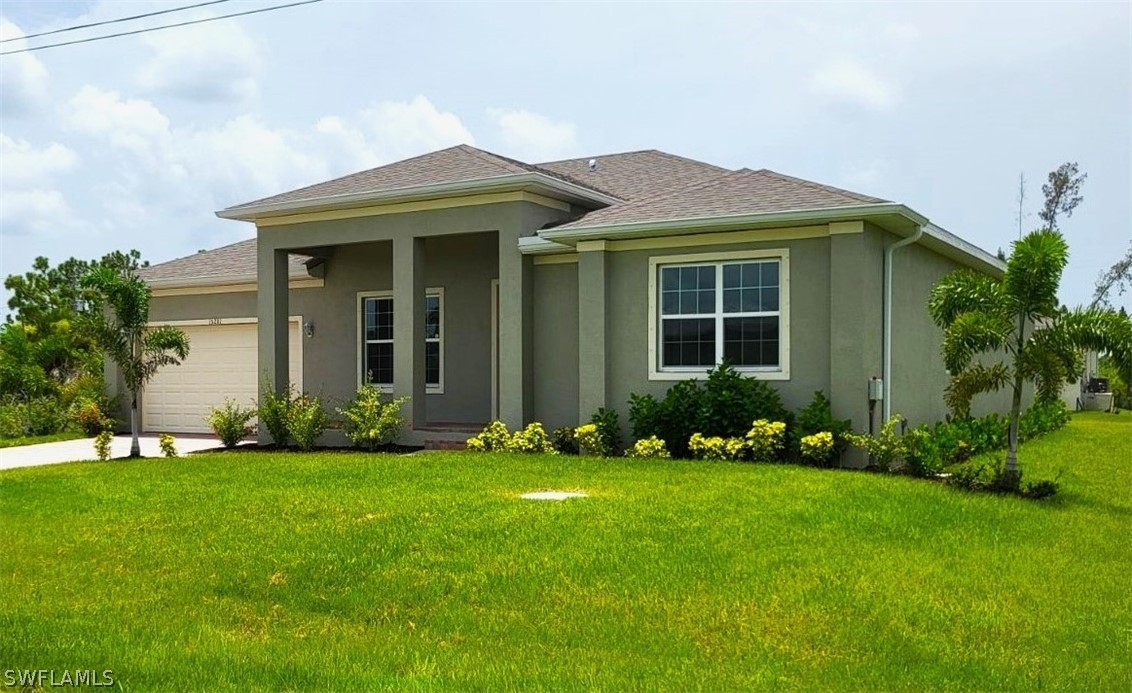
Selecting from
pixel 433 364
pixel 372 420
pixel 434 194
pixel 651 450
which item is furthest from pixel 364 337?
pixel 651 450

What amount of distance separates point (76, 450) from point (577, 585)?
13595 millimetres

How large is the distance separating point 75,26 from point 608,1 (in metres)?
8.46

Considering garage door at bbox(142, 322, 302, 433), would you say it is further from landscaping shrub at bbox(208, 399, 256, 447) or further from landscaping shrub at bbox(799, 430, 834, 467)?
landscaping shrub at bbox(799, 430, 834, 467)

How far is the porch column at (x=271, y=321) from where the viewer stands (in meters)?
17.6

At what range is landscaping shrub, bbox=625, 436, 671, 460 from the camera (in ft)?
44.5

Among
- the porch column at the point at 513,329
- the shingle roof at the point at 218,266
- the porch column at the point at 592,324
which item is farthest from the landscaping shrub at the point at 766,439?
the shingle roof at the point at 218,266

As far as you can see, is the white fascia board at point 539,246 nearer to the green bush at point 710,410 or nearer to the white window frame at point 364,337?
the green bush at point 710,410

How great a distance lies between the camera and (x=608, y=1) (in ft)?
44.0

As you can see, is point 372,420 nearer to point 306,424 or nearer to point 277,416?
point 306,424

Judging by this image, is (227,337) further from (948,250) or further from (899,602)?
(899,602)

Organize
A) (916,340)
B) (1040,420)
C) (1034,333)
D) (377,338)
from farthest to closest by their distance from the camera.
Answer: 1. (1040,420)
2. (377,338)
3. (916,340)
4. (1034,333)

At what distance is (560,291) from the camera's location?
15.6m

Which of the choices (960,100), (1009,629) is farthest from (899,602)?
(960,100)

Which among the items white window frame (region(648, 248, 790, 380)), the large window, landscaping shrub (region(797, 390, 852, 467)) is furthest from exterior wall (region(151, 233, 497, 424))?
landscaping shrub (region(797, 390, 852, 467))
